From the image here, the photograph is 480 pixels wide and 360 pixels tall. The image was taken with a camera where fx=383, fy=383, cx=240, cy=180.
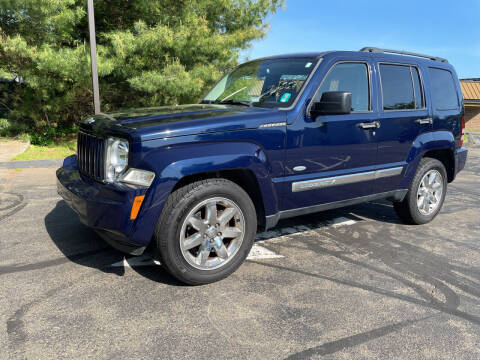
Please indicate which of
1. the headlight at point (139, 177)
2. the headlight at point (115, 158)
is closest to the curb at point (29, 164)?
the headlight at point (115, 158)

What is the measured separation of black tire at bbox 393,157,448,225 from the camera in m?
4.74

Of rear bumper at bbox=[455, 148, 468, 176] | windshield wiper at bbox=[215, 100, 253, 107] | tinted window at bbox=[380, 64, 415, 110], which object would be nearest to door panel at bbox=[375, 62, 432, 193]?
tinted window at bbox=[380, 64, 415, 110]

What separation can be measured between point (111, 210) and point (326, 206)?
7.04 ft

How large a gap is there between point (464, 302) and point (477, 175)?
7.60 meters

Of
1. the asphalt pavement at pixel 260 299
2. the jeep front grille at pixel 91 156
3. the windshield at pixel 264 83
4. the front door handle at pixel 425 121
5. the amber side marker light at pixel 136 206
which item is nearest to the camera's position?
the asphalt pavement at pixel 260 299

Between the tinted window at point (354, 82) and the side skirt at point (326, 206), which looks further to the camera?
the tinted window at point (354, 82)

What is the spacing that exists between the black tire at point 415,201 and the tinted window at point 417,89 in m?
0.72

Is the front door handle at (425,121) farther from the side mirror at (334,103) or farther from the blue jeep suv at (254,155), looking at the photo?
the side mirror at (334,103)

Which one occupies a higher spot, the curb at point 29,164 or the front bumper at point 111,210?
the front bumper at point 111,210

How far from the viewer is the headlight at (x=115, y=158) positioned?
293 centimetres

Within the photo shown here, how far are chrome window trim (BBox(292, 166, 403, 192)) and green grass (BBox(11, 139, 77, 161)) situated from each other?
7656 millimetres

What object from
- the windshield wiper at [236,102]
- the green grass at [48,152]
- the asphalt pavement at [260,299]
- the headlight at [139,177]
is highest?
the windshield wiper at [236,102]

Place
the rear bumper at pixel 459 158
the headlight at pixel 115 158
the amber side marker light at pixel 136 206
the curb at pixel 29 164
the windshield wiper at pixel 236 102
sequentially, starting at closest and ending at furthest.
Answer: the amber side marker light at pixel 136 206 < the headlight at pixel 115 158 < the windshield wiper at pixel 236 102 < the rear bumper at pixel 459 158 < the curb at pixel 29 164

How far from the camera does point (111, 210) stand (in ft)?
9.29
